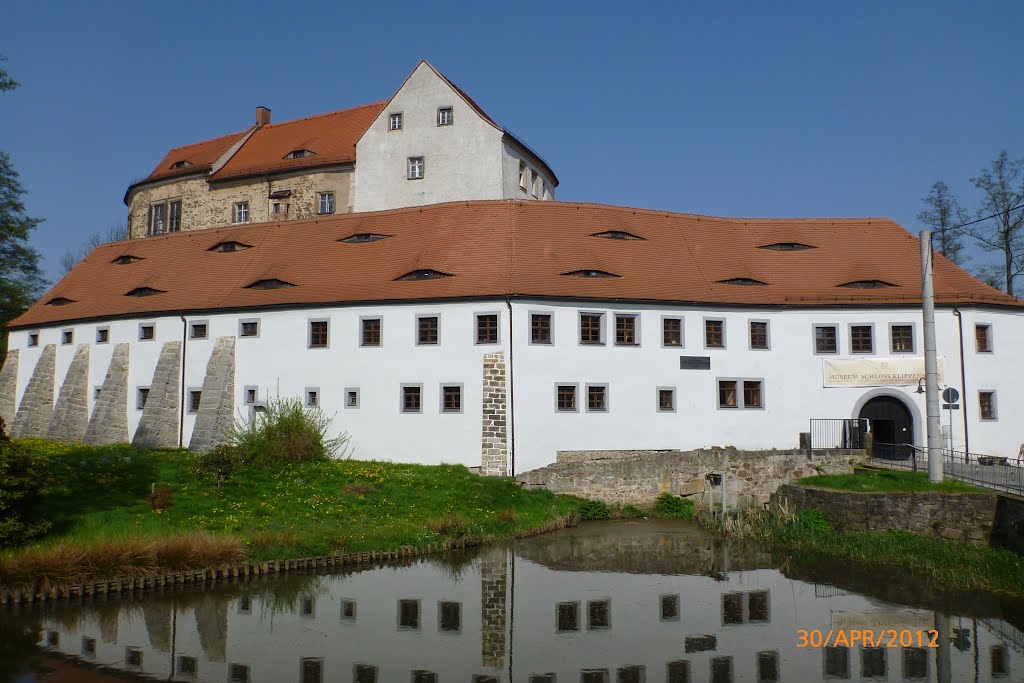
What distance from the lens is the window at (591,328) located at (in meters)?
27.9

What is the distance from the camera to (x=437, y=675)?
37.7 ft

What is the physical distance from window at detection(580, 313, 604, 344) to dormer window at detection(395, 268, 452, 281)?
516 cm

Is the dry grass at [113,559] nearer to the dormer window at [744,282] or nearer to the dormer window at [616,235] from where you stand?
the dormer window at [616,235]

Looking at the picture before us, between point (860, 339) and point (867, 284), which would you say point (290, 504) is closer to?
point (860, 339)

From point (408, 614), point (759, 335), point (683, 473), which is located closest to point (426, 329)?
point (683, 473)

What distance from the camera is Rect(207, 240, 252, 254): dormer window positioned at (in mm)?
35375

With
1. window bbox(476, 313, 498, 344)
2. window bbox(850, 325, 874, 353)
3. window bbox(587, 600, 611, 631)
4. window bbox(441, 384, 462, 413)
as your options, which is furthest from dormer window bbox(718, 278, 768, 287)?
window bbox(587, 600, 611, 631)

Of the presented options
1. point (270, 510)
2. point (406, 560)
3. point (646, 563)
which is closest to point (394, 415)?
point (270, 510)

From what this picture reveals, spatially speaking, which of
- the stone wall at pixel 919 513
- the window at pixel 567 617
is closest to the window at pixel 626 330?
the stone wall at pixel 919 513

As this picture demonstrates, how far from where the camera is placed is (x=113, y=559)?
1577cm

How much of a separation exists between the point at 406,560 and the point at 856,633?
9.91 m

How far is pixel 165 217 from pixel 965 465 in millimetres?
40951

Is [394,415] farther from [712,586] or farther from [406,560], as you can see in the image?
[712,586]

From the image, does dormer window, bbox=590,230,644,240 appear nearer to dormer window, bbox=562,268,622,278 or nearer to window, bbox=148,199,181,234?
dormer window, bbox=562,268,622,278
